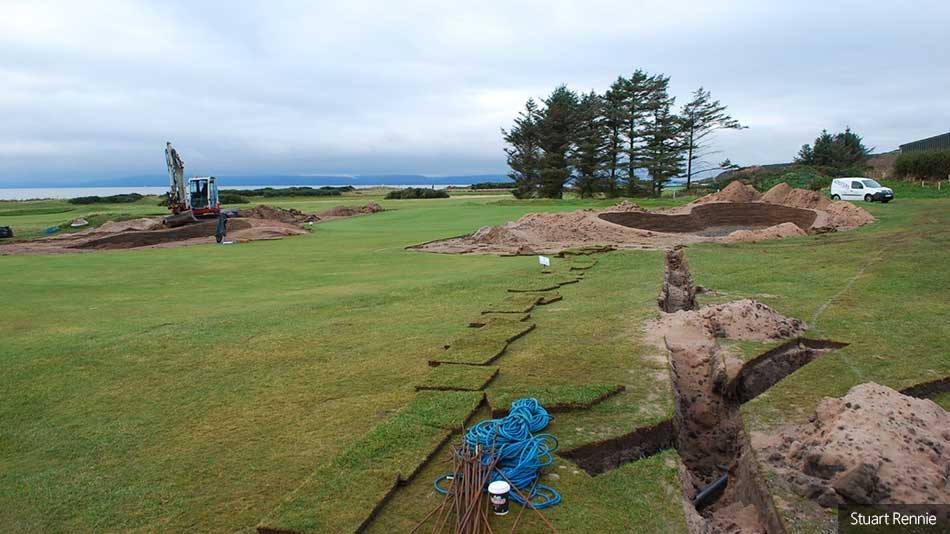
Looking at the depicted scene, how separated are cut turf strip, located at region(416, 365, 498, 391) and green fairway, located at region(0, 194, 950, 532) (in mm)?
50

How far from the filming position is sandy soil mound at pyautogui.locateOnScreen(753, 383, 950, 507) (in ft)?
11.7

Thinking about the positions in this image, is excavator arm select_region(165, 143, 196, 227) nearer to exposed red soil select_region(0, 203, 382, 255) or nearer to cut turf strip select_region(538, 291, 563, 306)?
exposed red soil select_region(0, 203, 382, 255)

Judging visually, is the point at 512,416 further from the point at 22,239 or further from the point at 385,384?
the point at 22,239

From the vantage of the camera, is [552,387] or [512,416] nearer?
[512,416]

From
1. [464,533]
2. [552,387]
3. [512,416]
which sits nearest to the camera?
[464,533]

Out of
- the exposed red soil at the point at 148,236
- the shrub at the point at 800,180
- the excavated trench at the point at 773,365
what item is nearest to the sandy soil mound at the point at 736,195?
the shrub at the point at 800,180

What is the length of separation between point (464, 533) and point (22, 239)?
34.6 m

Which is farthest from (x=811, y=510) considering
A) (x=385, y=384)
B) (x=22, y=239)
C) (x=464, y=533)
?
(x=22, y=239)

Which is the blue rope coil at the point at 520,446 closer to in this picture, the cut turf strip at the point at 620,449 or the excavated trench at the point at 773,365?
the cut turf strip at the point at 620,449

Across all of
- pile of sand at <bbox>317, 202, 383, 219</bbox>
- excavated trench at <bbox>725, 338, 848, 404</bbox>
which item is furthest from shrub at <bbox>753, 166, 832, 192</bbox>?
excavated trench at <bbox>725, 338, 848, 404</bbox>

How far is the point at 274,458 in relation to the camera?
441 centimetres

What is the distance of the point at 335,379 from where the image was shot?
625cm

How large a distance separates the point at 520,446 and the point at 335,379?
266cm

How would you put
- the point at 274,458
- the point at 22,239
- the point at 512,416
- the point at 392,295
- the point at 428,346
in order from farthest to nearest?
the point at 22,239, the point at 392,295, the point at 428,346, the point at 512,416, the point at 274,458
